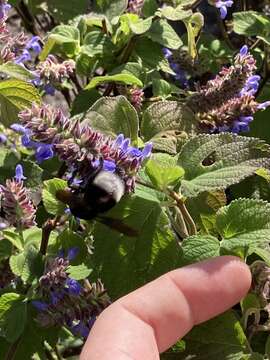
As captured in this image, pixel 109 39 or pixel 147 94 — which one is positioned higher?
pixel 109 39

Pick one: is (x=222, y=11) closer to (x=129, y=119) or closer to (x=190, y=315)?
(x=129, y=119)

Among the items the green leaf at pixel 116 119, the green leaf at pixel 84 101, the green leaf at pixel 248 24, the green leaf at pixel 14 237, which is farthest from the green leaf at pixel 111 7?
the green leaf at pixel 14 237

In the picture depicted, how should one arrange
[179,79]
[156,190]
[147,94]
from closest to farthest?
[156,190], [179,79], [147,94]

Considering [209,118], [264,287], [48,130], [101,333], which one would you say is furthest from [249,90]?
[101,333]

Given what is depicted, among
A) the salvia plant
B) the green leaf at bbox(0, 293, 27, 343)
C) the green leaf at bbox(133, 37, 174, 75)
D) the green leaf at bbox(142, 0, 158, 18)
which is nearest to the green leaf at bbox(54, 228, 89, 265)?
the salvia plant

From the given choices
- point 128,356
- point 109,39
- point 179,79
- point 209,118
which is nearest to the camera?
point 128,356
